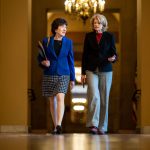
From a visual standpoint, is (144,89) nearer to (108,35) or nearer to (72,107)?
(108,35)

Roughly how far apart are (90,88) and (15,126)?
3.32 metres

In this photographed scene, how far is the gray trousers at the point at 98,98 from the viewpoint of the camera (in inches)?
332

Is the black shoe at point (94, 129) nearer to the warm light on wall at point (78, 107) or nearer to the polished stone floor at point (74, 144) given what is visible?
the polished stone floor at point (74, 144)

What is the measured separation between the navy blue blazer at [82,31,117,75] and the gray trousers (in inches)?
3.8

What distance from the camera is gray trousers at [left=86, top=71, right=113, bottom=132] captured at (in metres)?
8.44

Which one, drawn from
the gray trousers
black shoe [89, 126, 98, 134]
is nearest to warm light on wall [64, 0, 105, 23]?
the gray trousers

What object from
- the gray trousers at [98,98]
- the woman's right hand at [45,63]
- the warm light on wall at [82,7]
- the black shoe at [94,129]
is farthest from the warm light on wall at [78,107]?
the woman's right hand at [45,63]

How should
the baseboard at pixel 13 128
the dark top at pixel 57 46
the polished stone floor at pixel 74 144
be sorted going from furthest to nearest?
the baseboard at pixel 13 128 → the dark top at pixel 57 46 → the polished stone floor at pixel 74 144

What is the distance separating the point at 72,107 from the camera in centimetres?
2439

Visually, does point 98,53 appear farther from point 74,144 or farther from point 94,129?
point 74,144

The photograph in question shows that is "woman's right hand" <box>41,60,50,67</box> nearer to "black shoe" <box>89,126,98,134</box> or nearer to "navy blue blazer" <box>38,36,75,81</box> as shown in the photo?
"navy blue blazer" <box>38,36,75,81</box>

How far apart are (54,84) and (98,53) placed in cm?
76

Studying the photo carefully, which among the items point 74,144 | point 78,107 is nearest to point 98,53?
point 74,144

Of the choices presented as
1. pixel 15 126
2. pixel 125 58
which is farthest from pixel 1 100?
pixel 125 58
